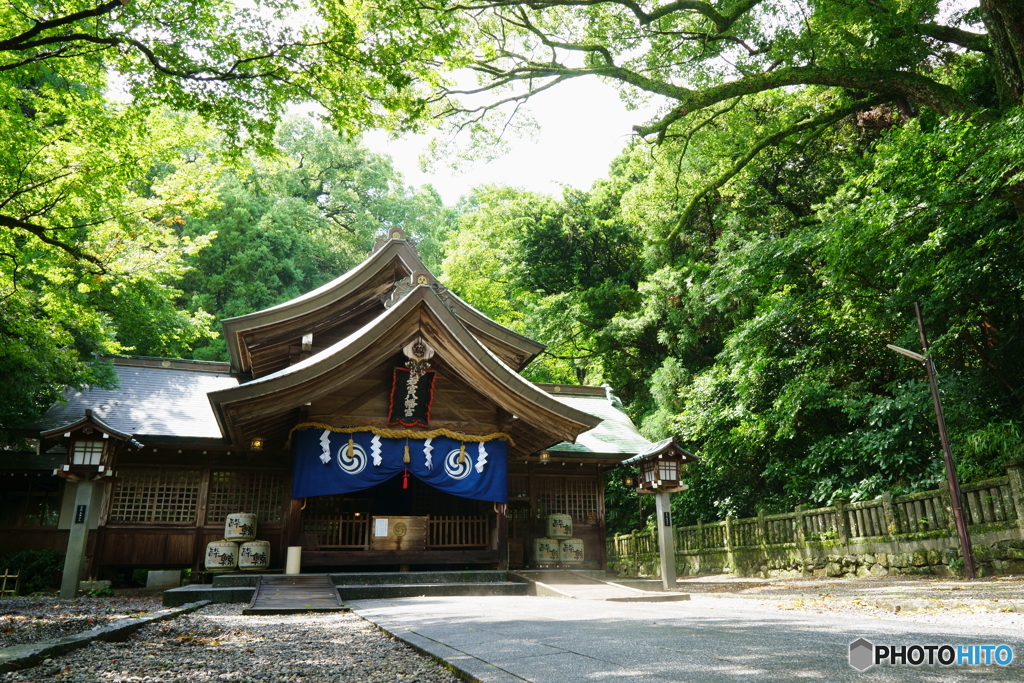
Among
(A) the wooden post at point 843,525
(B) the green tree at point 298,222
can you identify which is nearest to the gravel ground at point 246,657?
(A) the wooden post at point 843,525

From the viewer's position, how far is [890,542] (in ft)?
37.8

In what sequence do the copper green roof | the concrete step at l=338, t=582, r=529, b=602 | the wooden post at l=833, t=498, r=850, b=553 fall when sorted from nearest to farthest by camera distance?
the concrete step at l=338, t=582, r=529, b=602 → the wooden post at l=833, t=498, r=850, b=553 → the copper green roof

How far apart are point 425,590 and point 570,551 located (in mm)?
4161

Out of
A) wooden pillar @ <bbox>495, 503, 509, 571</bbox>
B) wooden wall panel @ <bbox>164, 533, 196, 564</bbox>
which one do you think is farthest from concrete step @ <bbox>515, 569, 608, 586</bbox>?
wooden wall panel @ <bbox>164, 533, 196, 564</bbox>

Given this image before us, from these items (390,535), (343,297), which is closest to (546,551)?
(390,535)

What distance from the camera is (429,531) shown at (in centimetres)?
1221

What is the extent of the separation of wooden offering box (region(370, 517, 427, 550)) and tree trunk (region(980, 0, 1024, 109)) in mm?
12233

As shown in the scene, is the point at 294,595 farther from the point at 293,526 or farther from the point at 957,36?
the point at 957,36

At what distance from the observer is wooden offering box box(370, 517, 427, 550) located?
11344 mm

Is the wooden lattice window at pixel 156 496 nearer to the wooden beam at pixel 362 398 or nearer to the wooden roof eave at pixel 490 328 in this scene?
the wooden beam at pixel 362 398

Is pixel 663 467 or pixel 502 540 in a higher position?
pixel 663 467

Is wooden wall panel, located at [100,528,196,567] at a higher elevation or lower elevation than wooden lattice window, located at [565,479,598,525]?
lower

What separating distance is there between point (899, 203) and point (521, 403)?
751cm

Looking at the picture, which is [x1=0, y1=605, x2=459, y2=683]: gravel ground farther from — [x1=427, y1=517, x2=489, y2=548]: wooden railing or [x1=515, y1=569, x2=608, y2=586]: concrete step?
[x1=427, y1=517, x2=489, y2=548]: wooden railing
